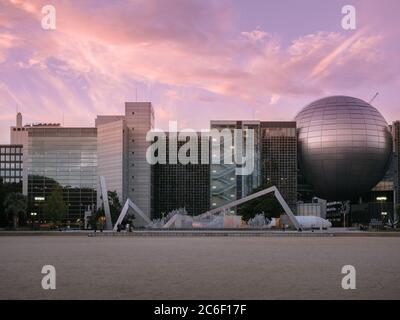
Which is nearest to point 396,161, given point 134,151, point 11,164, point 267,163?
point 267,163

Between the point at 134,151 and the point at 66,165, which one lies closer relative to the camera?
the point at 66,165

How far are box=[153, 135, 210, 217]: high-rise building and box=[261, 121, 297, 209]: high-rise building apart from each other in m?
19.7

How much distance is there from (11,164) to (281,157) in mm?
90507

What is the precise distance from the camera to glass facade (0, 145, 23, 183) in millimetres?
186625

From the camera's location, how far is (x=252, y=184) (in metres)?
143

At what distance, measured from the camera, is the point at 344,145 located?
123 m

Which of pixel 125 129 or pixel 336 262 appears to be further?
pixel 125 129

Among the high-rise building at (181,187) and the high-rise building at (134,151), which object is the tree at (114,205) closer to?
the high-rise building at (134,151)

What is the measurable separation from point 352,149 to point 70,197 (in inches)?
2701

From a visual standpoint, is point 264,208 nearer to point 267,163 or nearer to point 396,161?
point 267,163

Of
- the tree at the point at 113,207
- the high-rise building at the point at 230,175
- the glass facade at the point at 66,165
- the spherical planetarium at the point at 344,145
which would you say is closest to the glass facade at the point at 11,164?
the glass facade at the point at 66,165

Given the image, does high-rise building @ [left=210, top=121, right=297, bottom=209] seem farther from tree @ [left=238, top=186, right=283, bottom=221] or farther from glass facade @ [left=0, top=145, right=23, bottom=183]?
glass facade @ [left=0, top=145, right=23, bottom=183]
